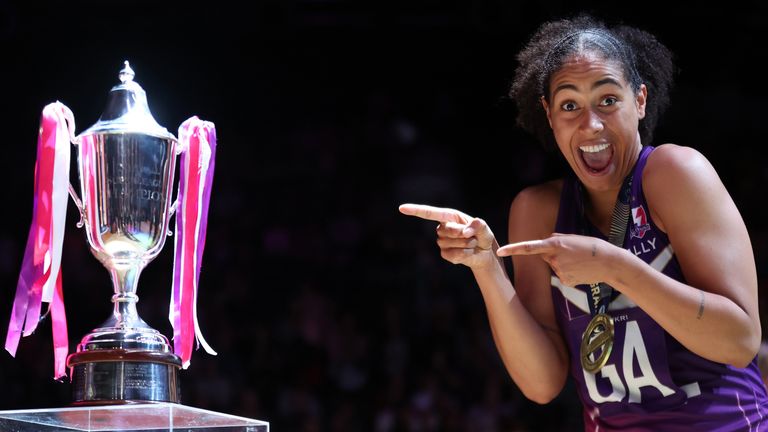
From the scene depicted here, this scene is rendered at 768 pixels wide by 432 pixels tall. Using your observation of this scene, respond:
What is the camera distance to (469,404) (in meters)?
4.69

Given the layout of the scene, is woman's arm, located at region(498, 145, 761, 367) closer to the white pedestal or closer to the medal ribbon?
the medal ribbon

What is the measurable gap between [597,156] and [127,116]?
2.58ft

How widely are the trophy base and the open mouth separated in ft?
2.52

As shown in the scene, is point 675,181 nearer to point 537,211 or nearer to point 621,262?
point 621,262

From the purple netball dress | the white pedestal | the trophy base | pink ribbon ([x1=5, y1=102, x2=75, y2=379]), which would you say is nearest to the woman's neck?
the purple netball dress

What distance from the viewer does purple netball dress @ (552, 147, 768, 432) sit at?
1.59m

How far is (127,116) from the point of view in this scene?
68.7 inches

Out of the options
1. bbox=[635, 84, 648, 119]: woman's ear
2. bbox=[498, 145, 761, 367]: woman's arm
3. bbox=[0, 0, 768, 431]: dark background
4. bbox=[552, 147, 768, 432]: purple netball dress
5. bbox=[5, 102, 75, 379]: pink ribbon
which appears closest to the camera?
bbox=[498, 145, 761, 367]: woman's arm

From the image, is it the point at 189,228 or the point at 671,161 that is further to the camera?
the point at 189,228

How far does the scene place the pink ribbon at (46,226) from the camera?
5.57 feet

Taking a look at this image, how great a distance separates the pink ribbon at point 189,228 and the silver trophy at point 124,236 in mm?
62

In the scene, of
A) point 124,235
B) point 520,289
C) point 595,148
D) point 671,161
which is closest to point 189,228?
point 124,235

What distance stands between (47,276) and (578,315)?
2.88ft

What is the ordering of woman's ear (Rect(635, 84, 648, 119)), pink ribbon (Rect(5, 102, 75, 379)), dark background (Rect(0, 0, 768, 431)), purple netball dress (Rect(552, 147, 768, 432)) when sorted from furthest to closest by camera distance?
dark background (Rect(0, 0, 768, 431))
woman's ear (Rect(635, 84, 648, 119))
pink ribbon (Rect(5, 102, 75, 379))
purple netball dress (Rect(552, 147, 768, 432))
